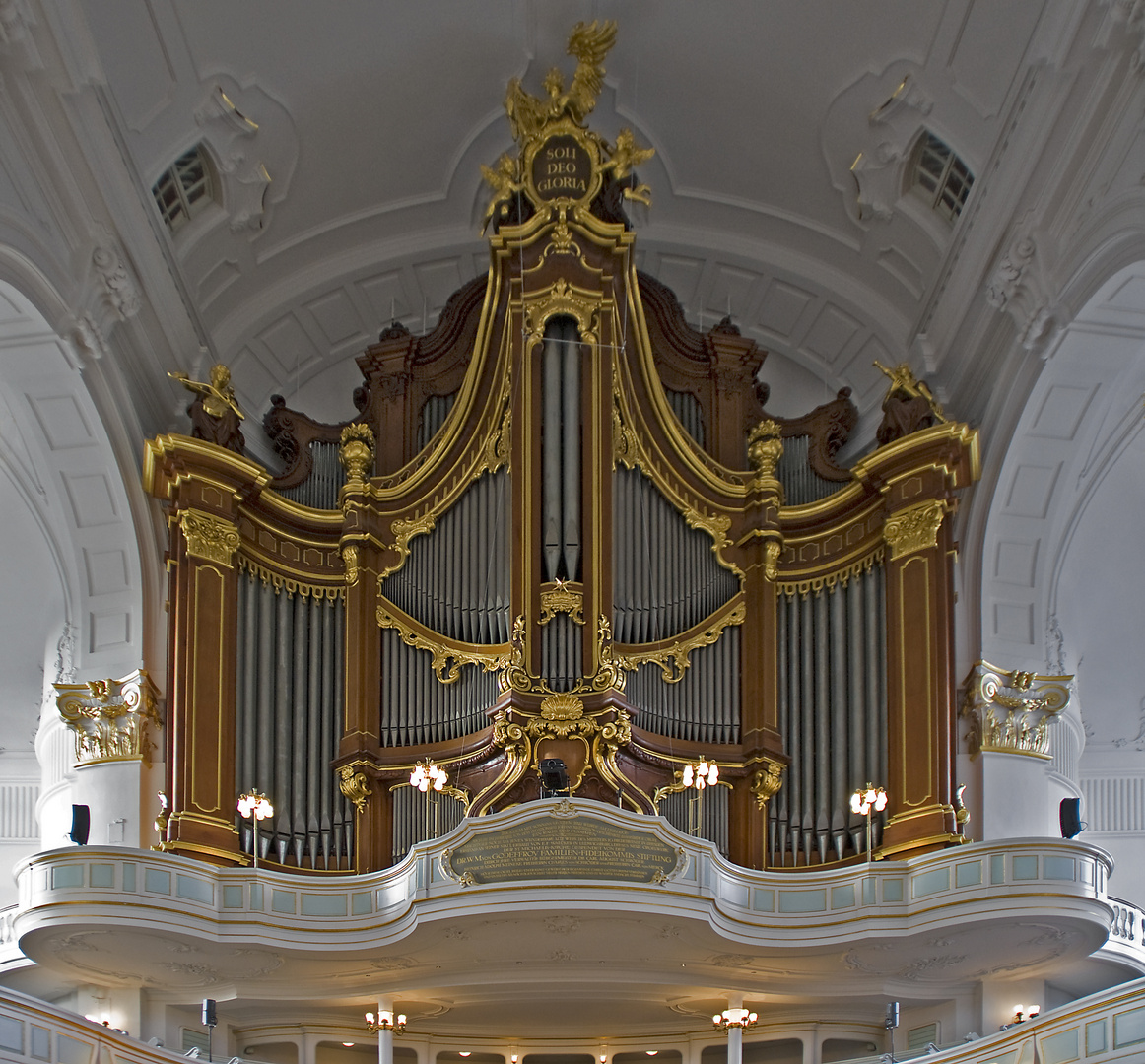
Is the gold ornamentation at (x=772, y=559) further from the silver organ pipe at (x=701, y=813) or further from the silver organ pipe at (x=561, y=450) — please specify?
the silver organ pipe at (x=701, y=813)

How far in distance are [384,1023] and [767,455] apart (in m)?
8.66

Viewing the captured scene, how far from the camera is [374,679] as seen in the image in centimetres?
2531

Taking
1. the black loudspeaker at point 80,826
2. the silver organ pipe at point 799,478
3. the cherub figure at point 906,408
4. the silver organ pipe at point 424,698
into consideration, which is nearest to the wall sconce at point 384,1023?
the silver organ pipe at point 424,698

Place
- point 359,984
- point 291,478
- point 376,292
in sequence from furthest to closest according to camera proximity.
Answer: point 376,292
point 291,478
point 359,984

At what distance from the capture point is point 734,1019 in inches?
914

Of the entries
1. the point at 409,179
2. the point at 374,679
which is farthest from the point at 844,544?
the point at 409,179

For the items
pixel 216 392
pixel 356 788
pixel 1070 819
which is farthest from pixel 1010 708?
pixel 216 392

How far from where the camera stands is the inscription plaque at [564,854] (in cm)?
2195

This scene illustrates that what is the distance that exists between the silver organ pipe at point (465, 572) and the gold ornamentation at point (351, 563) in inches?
15.5

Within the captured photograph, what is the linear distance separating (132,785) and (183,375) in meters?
5.24

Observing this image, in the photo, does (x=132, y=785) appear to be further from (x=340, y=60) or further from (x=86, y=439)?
(x=340, y=60)

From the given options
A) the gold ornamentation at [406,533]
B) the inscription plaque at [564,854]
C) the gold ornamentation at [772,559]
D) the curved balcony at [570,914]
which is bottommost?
the curved balcony at [570,914]

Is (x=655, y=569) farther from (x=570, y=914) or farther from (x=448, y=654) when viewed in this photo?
(x=570, y=914)

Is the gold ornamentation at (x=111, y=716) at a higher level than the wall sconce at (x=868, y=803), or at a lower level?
higher
